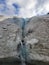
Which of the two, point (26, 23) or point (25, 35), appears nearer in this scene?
point (25, 35)

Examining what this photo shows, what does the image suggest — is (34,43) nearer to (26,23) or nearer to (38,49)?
(38,49)

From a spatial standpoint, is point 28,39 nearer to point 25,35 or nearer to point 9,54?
point 25,35

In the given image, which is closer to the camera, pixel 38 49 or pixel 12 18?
pixel 38 49

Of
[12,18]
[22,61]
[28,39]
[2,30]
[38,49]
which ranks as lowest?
[22,61]

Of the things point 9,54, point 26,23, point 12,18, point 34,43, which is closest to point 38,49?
→ point 34,43

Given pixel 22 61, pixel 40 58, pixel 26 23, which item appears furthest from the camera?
pixel 26 23

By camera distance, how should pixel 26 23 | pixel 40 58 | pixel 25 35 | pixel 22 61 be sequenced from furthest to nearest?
pixel 26 23 < pixel 25 35 < pixel 22 61 < pixel 40 58

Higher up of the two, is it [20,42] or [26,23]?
[26,23]

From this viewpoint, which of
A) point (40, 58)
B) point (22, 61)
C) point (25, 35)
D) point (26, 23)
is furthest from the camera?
point (26, 23)

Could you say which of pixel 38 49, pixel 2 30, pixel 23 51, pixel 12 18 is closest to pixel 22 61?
pixel 23 51
